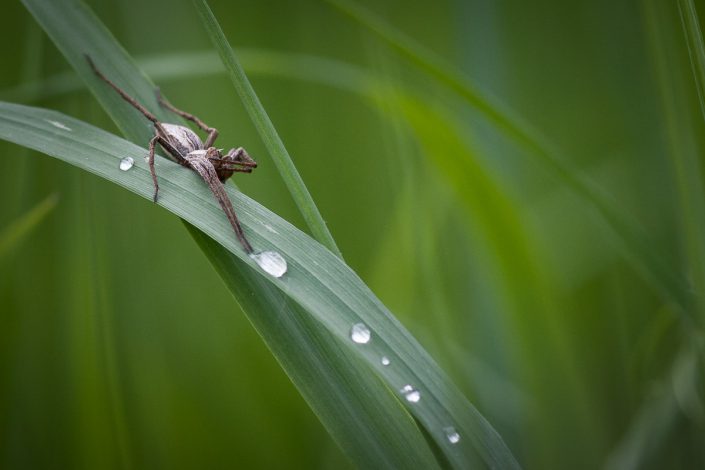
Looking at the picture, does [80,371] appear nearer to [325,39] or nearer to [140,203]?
[140,203]

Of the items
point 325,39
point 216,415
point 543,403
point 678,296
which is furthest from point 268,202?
point 678,296

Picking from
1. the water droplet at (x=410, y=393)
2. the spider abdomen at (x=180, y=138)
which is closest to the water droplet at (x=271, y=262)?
the water droplet at (x=410, y=393)

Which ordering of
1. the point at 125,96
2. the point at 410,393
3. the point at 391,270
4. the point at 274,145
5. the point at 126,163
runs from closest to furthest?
the point at 410,393, the point at 274,145, the point at 126,163, the point at 125,96, the point at 391,270

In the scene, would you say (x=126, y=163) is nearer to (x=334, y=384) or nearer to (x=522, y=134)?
(x=334, y=384)

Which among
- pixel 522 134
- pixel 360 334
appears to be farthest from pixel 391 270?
pixel 360 334

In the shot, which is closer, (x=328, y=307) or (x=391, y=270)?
(x=328, y=307)
